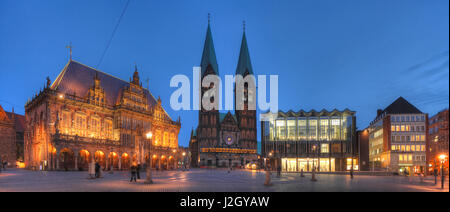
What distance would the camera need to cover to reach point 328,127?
3511 inches

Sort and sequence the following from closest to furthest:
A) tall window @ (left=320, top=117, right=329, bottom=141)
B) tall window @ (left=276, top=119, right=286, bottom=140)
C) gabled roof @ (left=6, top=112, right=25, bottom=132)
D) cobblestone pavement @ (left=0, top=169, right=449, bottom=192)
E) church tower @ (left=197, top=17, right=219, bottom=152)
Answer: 1. cobblestone pavement @ (left=0, top=169, right=449, bottom=192)
2. gabled roof @ (left=6, top=112, right=25, bottom=132)
3. tall window @ (left=320, top=117, right=329, bottom=141)
4. tall window @ (left=276, top=119, right=286, bottom=140)
5. church tower @ (left=197, top=17, right=219, bottom=152)

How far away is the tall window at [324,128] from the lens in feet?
292

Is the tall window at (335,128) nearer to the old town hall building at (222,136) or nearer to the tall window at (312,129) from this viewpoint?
the tall window at (312,129)

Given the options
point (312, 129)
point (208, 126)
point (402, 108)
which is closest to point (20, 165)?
point (208, 126)

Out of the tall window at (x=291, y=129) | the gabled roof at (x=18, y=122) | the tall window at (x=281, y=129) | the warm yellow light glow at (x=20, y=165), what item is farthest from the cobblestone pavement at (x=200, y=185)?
the tall window at (x=281, y=129)

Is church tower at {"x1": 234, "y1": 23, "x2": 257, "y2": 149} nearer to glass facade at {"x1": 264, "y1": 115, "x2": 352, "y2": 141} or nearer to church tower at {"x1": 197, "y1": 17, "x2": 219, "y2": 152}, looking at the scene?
church tower at {"x1": 197, "y1": 17, "x2": 219, "y2": 152}

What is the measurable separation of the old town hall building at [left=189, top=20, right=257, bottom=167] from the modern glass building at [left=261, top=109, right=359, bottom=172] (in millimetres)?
21706

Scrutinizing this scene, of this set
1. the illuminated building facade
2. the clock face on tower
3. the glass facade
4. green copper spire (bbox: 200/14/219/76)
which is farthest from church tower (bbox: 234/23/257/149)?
the illuminated building facade

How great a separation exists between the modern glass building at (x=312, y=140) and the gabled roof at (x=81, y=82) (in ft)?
143

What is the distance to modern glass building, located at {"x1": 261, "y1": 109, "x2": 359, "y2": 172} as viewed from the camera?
87.3 metres

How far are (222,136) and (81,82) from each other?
204 ft
